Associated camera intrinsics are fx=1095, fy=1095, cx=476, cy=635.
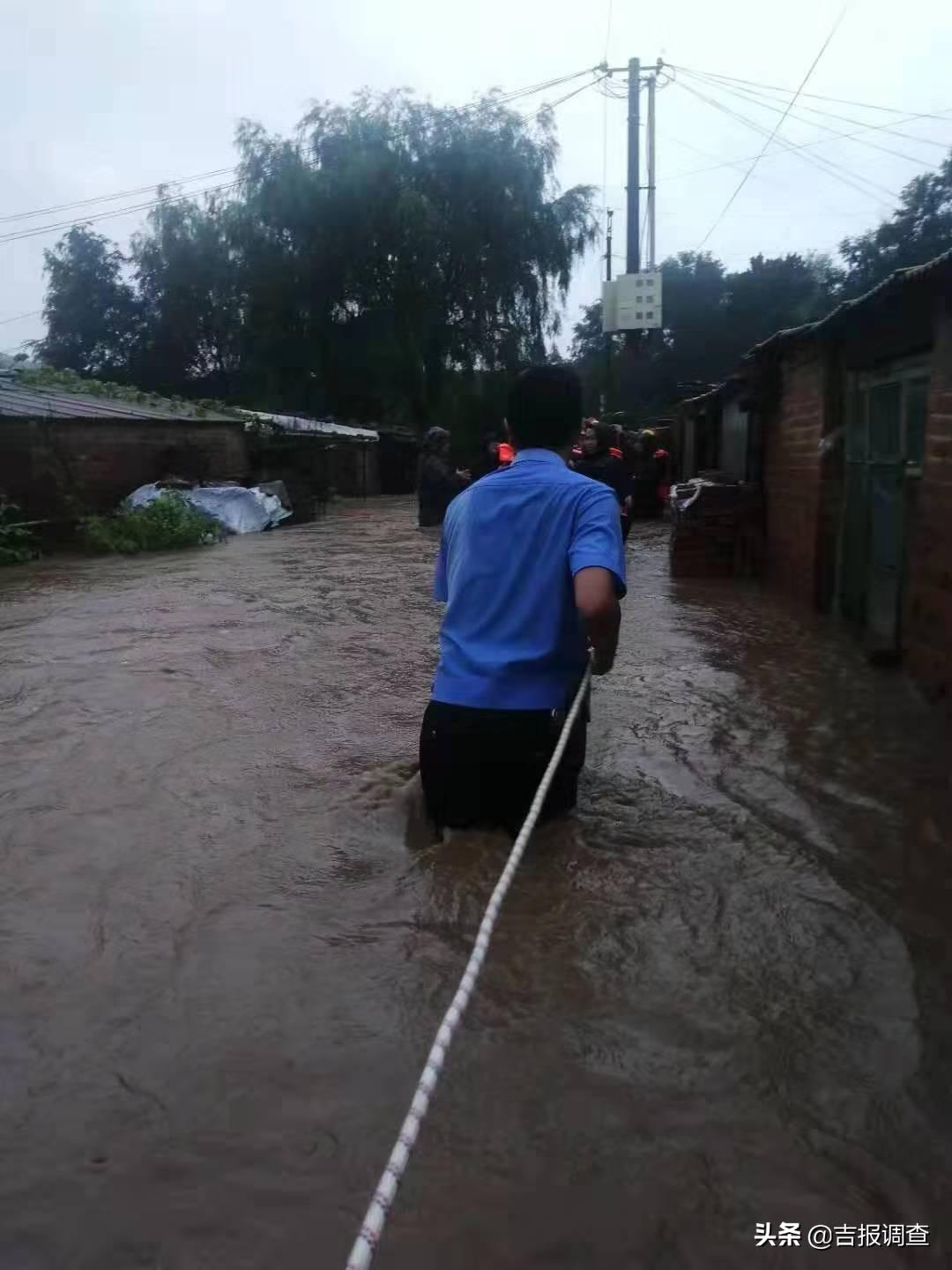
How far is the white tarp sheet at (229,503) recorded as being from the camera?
52.5 ft

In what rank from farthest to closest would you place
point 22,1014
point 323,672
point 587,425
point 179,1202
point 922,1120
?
point 587,425
point 323,672
point 22,1014
point 922,1120
point 179,1202

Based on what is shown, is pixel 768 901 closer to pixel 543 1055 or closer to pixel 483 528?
pixel 543 1055

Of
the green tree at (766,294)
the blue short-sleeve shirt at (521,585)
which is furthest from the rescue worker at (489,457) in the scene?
the green tree at (766,294)

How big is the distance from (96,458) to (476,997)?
14.4 metres

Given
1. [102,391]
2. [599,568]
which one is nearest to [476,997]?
[599,568]

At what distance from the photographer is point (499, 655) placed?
3.00 meters

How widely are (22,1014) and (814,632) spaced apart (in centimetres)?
624

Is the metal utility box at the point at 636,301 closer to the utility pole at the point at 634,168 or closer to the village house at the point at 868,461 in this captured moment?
the utility pole at the point at 634,168

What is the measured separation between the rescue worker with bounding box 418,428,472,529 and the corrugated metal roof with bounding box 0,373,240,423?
531cm

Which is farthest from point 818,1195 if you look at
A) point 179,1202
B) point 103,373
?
point 103,373

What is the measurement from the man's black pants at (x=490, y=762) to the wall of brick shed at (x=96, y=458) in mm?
12636

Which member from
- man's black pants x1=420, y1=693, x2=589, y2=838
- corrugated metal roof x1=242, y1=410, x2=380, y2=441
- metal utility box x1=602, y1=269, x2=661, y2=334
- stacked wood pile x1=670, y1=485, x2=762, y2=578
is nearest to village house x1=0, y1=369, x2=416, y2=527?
corrugated metal roof x1=242, y1=410, x2=380, y2=441

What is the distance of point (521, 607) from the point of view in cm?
297

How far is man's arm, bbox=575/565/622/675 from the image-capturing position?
2721 mm
